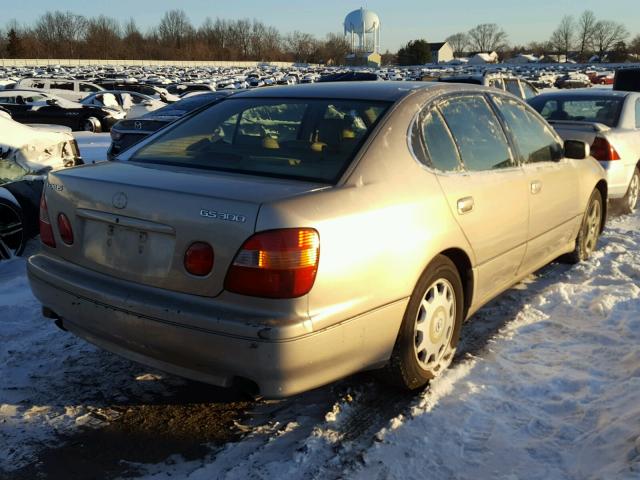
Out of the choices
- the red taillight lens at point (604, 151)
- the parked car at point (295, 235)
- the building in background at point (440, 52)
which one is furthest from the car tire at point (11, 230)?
the building in background at point (440, 52)

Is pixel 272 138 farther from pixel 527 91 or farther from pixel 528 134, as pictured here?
pixel 527 91

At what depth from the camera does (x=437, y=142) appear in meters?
3.42

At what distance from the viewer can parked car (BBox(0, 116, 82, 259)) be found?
5609 mm

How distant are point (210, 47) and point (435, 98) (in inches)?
5572

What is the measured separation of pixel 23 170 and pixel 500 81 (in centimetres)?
987

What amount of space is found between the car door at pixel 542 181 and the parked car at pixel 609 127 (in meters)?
2.59

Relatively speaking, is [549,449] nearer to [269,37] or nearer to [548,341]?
[548,341]

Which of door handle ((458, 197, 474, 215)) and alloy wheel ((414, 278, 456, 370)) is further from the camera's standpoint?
door handle ((458, 197, 474, 215))

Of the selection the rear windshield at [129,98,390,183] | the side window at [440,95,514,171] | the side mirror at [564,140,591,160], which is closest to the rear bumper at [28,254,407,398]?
the rear windshield at [129,98,390,183]

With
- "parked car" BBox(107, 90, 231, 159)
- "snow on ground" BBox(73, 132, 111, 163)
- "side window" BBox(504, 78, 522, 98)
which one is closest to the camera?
"parked car" BBox(107, 90, 231, 159)

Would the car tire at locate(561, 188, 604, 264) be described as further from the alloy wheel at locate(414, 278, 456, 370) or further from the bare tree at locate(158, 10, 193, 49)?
the bare tree at locate(158, 10, 193, 49)

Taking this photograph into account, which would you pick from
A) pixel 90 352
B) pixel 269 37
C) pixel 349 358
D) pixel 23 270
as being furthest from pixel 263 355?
pixel 269 37

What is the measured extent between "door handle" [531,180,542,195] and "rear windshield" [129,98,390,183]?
1345 millimetres

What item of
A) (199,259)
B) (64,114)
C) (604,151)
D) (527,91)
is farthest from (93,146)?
(199,259)
